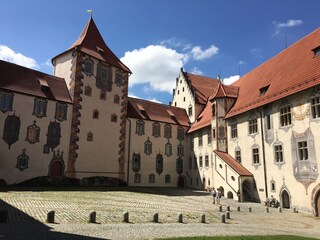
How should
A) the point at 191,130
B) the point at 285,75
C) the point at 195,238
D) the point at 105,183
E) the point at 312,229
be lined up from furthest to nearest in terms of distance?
the point at 191,130 < the point at 105,183 < the point at 285,75 < the point at 312,229 < the point at 195,238

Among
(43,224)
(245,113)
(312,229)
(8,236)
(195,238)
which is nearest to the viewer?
(8,236)

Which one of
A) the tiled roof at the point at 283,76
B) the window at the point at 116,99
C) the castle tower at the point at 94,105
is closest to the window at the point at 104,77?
the castle tower at the point at 94,105

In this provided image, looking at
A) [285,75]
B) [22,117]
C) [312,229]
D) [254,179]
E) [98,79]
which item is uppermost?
[98,79]

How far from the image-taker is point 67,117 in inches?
1291

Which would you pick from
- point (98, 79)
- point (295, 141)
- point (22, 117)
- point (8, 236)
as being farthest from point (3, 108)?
point (295, 141)

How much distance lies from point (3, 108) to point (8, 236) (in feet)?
70.1

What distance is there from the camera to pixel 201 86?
1930 inches

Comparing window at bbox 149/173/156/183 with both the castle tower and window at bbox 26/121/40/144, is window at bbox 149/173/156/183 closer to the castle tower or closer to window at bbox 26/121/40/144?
the castle tower

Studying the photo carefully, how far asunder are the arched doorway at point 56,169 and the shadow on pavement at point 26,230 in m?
17.1

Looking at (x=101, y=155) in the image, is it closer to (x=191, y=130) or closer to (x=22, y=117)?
(x=22, y=117)

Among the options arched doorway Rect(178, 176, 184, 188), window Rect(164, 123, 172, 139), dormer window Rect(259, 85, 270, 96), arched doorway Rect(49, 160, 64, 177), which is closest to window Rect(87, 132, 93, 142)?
arched doorway Rect(49, 160, 64, 177)

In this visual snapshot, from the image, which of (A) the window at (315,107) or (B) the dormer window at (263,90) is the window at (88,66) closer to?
(B) the dormer window at (263,90)

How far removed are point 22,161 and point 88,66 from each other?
14022 mm

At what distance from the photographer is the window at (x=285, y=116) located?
983 inches
